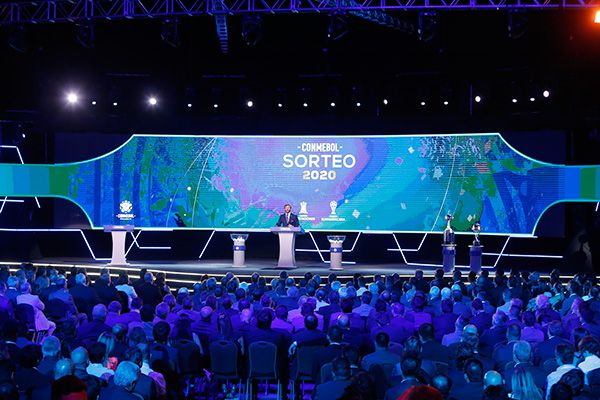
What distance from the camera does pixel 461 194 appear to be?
19562 millimetres

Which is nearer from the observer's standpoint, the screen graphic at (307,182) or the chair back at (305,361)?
the chair back at (305,361)

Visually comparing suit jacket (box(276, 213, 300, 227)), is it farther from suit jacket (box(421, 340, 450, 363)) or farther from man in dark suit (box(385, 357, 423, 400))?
man in dark suit (box(385, 357, 423, 400))

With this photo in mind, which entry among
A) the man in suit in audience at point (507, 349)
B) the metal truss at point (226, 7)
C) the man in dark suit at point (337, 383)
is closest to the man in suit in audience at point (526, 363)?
the man in suit in audience at point (507, 349)

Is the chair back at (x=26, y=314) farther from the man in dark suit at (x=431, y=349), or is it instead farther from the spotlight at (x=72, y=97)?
the spotlight at (x=72, y=97)

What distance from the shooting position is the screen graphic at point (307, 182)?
63.5 feet

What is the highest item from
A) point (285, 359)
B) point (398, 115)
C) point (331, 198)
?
point (398, 115)

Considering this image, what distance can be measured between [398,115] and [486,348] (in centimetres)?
1233

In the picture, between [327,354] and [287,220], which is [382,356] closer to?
[327,354]

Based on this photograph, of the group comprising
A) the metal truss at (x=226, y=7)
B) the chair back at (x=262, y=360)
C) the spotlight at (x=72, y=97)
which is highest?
the metal truss at (x=226, y=7)

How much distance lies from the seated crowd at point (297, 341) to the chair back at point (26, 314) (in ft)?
0.04

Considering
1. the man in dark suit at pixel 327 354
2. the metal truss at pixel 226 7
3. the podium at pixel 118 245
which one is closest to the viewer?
the man in dark suit at pixel 327 354

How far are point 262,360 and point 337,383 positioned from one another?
2366mm

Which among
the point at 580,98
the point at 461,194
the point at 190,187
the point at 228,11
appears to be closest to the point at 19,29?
the point at 228,11

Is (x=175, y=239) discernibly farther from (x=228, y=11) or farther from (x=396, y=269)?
(x=228, y=11)
